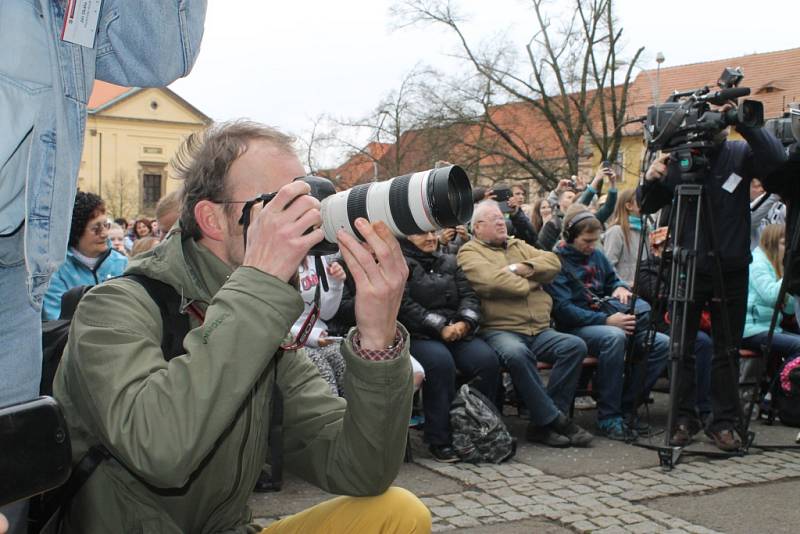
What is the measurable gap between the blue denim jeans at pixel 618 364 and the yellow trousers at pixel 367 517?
169 inches

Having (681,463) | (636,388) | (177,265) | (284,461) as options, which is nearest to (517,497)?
(681,463)

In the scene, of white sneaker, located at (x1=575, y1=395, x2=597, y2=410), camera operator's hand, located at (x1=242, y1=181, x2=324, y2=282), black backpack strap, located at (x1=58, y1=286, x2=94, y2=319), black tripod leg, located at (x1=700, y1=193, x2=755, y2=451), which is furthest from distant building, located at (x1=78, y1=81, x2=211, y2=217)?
camera operator's hand, located at (x1=242, y1=181, x2=324, y2=282)

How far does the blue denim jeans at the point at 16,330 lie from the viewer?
1.63 metres

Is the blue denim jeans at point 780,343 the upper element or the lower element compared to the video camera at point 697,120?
lower

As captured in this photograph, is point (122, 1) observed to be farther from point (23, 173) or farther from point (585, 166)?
point (585, 166)

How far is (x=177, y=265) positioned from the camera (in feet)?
6.82

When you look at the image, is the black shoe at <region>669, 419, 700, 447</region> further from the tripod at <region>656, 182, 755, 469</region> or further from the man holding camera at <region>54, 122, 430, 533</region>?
the man holding camera at <region>54, 122, 430, 533</region>

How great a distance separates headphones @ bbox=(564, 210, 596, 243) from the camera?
6.69 m

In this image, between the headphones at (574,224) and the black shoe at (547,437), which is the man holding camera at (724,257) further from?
the headphones at (574,224)

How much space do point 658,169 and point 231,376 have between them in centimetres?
464

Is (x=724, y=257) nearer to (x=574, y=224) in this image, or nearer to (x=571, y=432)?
(x=574, y=224)

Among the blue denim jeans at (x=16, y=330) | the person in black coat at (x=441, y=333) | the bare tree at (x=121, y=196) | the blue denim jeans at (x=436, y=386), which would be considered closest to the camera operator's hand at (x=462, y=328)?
the person in black coat at (x=441, y=333)

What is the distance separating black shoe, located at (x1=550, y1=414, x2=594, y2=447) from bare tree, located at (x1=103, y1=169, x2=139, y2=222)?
1796 inches

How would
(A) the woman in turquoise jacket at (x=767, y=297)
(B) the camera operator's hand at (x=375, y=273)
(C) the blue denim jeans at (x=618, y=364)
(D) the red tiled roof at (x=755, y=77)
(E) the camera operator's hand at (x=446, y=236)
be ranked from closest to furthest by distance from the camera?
(B) the camera operator's hand at (x=375, y=273) → (C) the blue denim jeans at (x=618, y=364) → (E) the camera operator's hand at (x=446, y=236) → (A) the woman in turquoise jacket at (x=767, y=297) → (D) the red tiled roof at (x=755, y=77)
